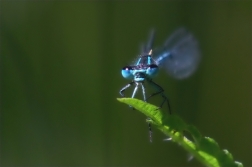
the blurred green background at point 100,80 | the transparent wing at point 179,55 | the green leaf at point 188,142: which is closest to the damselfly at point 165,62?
the transparent wing at point 179,55

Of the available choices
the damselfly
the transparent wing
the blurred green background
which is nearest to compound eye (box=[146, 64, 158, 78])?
the damselfly

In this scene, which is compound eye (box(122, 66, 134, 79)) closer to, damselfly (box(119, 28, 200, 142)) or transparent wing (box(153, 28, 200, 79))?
damselfly (box(119, 28, 200, 142))

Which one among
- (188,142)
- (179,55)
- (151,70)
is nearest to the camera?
(188,142)

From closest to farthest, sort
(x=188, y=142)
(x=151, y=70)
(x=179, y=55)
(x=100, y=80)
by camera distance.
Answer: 1. (x=188, y=142)
2. (x=151, y=70)
3. (x=179, y=55)
4. (x=100, y=80)

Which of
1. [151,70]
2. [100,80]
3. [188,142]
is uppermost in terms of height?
[100,80]

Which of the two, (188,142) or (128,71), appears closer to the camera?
(188,142)

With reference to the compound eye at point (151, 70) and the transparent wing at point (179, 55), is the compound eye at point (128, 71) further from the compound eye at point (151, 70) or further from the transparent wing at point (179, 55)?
the transparent wing at point (179, 55)

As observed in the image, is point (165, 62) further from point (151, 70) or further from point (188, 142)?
point (188, 142)

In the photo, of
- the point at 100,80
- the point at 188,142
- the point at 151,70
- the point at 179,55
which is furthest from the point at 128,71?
the point at 100,80
